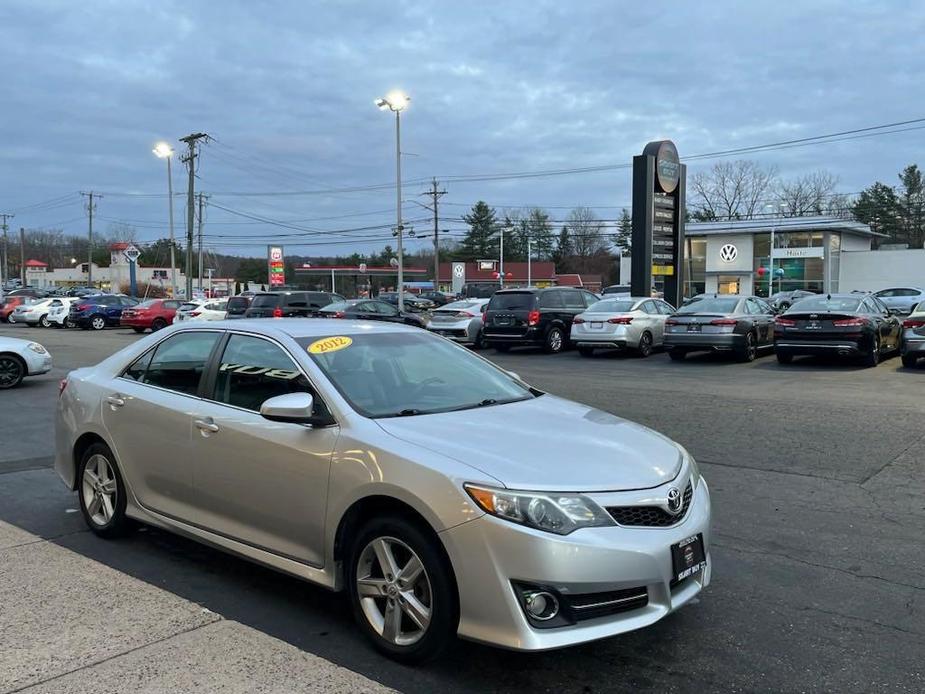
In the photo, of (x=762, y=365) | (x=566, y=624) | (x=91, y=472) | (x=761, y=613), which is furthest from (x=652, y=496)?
(x=762, y=365)

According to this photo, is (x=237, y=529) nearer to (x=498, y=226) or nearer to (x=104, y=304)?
(x=104, y=304)

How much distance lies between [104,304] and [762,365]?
30795 mm

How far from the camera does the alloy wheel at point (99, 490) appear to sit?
16.6 ft

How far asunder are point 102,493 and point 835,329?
13772 millimetres

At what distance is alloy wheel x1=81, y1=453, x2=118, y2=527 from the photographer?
5.05 meters

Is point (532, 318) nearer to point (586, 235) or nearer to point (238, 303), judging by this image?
point (238, 303)

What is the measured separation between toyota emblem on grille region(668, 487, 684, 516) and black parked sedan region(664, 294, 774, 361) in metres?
13.5

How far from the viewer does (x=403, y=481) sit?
10.8 feet

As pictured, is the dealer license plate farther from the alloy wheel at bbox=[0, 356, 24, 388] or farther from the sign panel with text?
the sign panel with text

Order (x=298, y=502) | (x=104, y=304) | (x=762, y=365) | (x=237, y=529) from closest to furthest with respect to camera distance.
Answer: (x=298, y=502), (x=237, y=529), (x=762, y=365), (x=104, y=304)

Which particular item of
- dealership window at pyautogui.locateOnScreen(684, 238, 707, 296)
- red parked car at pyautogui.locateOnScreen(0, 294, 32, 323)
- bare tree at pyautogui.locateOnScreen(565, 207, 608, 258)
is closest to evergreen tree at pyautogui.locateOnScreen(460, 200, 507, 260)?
bare tree at pyautogui.locateOnScreen(565, 207, 608, 258)

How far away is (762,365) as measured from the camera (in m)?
15.8

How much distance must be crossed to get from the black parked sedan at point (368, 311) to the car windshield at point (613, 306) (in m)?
7.59

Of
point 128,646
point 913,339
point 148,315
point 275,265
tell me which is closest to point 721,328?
point 913,339
